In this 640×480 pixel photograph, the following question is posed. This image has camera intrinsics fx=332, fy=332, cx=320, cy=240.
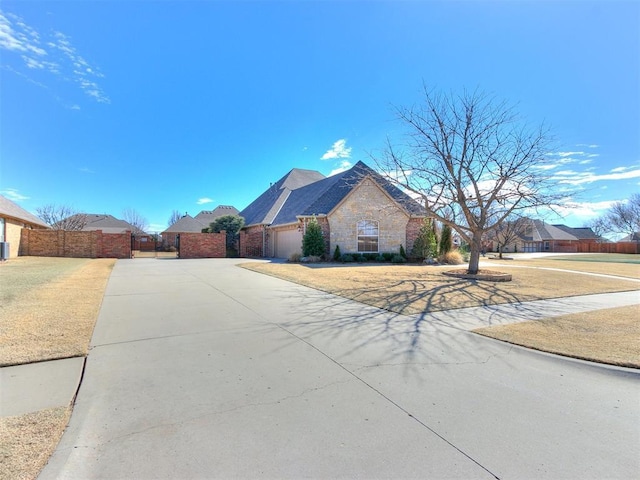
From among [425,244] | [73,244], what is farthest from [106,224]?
[425,244]

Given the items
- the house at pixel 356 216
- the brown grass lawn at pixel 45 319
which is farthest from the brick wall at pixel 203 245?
the brown grass lawn at pixel 45 319

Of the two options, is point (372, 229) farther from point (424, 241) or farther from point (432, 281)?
point (432, 281)

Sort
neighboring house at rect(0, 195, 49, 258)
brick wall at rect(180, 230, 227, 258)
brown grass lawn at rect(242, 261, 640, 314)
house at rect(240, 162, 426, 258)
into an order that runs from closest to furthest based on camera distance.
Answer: brown grass lawn at rect(242, 261, 640, 314)
neighboring house at rect(0, 195, 49, 258)
house at rect(240, 162, 426, 258)
brick wall at rect(180, 230, 227, 258)

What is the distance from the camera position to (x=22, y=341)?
4891 millimetres

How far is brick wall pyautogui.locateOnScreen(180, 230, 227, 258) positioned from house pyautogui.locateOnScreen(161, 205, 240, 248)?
14.7 metres

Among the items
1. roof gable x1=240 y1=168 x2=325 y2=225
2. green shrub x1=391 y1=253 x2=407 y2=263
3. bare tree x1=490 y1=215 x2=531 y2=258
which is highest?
roof gable x1=240 y1=168 x2=325 y2=225

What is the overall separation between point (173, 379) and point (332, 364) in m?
1.94

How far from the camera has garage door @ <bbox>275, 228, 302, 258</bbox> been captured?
76.4ft

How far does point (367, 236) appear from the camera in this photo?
22719 mm

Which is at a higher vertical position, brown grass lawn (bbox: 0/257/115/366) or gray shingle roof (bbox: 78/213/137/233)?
gray shingle roof (bbox: 78/213/137/233)

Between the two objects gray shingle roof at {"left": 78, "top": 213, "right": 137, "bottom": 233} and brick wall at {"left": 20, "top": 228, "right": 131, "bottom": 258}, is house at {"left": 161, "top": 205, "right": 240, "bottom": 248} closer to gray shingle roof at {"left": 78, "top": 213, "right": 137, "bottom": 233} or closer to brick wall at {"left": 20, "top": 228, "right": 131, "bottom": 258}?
gray shingle roof at {"left": 78, "top": 213, "right": 137, "bottom": 233}

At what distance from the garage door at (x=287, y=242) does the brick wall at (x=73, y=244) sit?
11774 millimetres

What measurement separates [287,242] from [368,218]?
647 cm

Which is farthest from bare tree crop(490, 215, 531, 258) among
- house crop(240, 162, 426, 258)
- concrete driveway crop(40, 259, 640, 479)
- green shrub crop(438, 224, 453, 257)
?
concrete driveway crop(40, 259, 640, 479)
